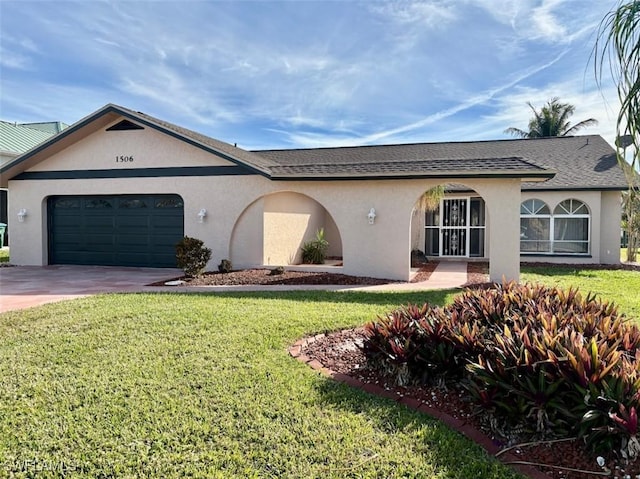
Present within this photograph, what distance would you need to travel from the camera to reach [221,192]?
1454 cm

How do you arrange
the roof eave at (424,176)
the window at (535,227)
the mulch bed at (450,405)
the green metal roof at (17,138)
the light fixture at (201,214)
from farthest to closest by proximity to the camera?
the green metal roof at (17,138)
the window at (535,227)
the light fixture at (201,214)
the roof eave at (424,176)
the mulch bed at (450,405)

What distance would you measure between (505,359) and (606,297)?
7.90m

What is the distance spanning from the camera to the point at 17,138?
1096 inches

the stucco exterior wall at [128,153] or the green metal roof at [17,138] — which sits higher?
the green metal roof at [17,138]

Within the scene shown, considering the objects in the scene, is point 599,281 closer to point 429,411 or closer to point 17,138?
point 429,411

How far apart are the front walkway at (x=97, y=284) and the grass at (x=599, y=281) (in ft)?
7.93

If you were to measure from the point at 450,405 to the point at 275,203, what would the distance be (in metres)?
11.8

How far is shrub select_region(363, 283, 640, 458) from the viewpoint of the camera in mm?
3303

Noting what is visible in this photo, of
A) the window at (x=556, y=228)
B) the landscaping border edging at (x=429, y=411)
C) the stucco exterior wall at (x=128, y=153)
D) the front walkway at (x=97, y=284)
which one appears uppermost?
the stucco exterior wall at (x=128, y=153)

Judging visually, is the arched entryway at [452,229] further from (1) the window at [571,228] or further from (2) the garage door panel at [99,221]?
(2) the garage door panel at [99,221]

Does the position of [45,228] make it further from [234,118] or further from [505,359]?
[505,359]

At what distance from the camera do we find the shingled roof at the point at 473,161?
39.4 ft

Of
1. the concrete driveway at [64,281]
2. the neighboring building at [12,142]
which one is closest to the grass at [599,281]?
the concrete driveway at [64,281]

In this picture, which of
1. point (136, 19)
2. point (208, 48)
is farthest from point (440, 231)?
point (136, 19)
